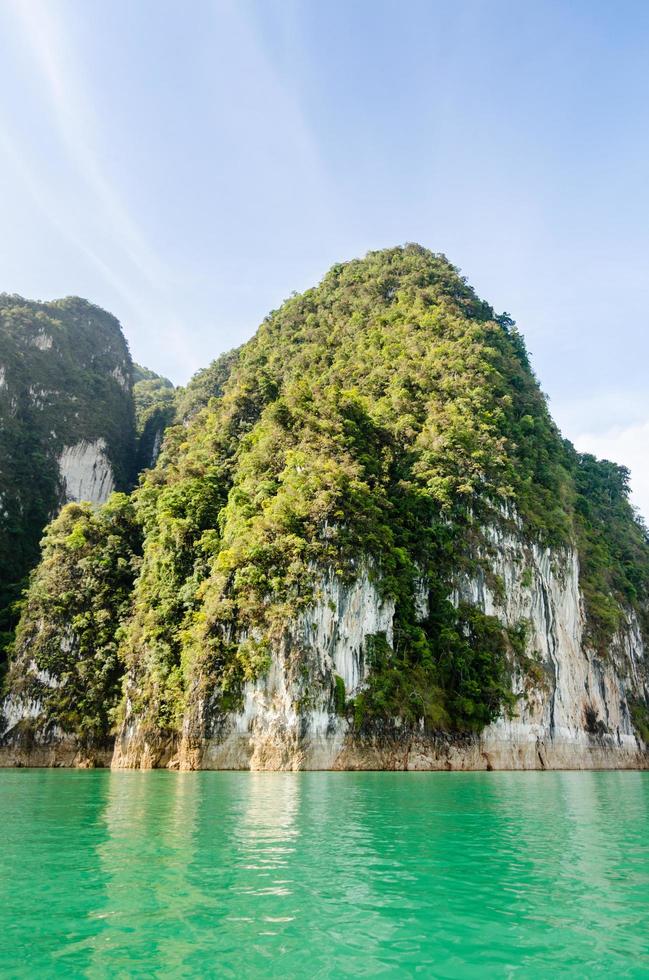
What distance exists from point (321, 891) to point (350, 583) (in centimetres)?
2620

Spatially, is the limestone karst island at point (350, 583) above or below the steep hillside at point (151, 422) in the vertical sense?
below

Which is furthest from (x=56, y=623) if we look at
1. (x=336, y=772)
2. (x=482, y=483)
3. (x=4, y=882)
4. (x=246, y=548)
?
(x=4, y=882)

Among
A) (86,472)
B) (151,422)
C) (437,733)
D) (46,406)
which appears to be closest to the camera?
(437,733)

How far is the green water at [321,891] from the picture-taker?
6.05m

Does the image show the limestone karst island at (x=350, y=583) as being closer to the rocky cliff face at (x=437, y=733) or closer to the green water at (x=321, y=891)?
the rocky cliff face at (x=437, y=733)

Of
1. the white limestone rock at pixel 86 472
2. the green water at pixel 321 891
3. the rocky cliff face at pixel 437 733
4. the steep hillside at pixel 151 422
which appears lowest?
the green water at pixel 321 891

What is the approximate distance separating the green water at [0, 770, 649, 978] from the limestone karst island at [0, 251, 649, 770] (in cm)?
1637

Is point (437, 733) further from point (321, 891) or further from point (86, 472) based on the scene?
point (86, 472)

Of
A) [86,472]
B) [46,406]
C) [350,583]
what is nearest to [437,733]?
[350,583]

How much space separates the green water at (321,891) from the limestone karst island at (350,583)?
1637 centimetres

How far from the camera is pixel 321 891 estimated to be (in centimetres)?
834

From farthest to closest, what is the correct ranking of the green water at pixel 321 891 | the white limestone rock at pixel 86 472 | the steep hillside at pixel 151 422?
1. the steep hillside at pixel 151 422
2. the white limestone rock at pixel 86 472
3. the green water at pixel 321 891

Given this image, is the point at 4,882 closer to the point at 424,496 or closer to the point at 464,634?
the point at 464,634

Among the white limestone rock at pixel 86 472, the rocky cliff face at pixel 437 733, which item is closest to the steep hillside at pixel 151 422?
the white limestone rock at pixel 86 472
